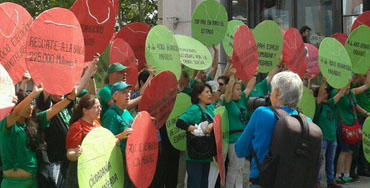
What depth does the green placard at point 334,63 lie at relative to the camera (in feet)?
25.7

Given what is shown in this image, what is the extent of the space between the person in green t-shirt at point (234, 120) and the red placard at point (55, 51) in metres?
2.58

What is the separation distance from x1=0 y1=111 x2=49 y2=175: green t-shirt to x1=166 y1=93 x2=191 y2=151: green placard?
2078 mm

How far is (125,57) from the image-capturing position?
257 inches

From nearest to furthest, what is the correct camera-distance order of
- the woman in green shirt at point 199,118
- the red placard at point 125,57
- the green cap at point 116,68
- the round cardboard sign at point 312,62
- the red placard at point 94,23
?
the red placard at point 94,23, the green cap at point 116,68, the red placard at point 125,57, the woman in green shirt at point 199,118, the round cardboard sign at point 312,62

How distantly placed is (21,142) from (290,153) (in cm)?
215

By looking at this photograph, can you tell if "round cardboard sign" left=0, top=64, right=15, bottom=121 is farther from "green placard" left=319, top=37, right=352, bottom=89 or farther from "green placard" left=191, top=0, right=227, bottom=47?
"green placard" left=319, top=37, right=352, bottom=89

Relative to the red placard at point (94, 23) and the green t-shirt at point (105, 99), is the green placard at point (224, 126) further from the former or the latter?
the red placard at point (94, 23)

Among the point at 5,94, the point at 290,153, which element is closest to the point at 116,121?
the point at 5,94

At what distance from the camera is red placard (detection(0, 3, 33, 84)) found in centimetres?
464

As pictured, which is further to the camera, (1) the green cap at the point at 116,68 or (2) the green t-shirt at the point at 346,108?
(2) the green t-shirt at the point at 346,108

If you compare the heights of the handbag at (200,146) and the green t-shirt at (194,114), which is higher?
the green t-shirt at (194,114)

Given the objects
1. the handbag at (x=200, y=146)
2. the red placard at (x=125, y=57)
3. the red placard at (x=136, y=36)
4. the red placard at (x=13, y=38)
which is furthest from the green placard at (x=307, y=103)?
the red placard at (x=13, y=38)

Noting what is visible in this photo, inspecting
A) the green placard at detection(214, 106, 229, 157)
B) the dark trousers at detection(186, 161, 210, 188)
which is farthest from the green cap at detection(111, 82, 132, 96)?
the dark trousers at detection(186, 161, 210, 188)

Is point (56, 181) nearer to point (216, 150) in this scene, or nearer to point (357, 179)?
point (216, 150)
